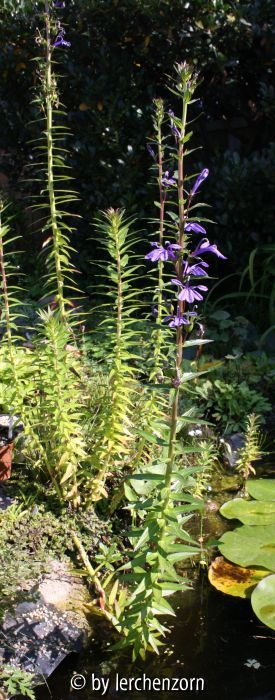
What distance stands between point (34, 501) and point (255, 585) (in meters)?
0.94

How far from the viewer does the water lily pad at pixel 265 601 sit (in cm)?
262

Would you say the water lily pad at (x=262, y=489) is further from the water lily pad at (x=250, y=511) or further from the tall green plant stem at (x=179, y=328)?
Result: the tall green plant stem at (x=179, y=328)

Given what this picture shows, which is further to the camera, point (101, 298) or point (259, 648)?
point (101, 298)

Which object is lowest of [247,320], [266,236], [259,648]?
[259,648]

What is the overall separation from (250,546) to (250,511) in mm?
295

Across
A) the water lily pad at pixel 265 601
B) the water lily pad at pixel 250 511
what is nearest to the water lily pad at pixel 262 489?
the water lily pad at pixel 250 511

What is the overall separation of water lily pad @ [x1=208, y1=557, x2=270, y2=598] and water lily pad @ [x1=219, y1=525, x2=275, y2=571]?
0.05 metres

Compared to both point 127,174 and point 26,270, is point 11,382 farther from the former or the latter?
point 26,270

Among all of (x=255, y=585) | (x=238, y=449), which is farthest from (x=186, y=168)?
(x=255, y=585)

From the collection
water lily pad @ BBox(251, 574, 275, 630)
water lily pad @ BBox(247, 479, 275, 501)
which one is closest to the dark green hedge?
water lily pad @ BBox(247, 479, 275, 501)

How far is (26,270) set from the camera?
224 inches

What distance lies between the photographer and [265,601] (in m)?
2.69

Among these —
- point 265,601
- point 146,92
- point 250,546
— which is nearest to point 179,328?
point 265,601

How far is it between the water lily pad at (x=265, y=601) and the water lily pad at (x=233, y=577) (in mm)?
118
